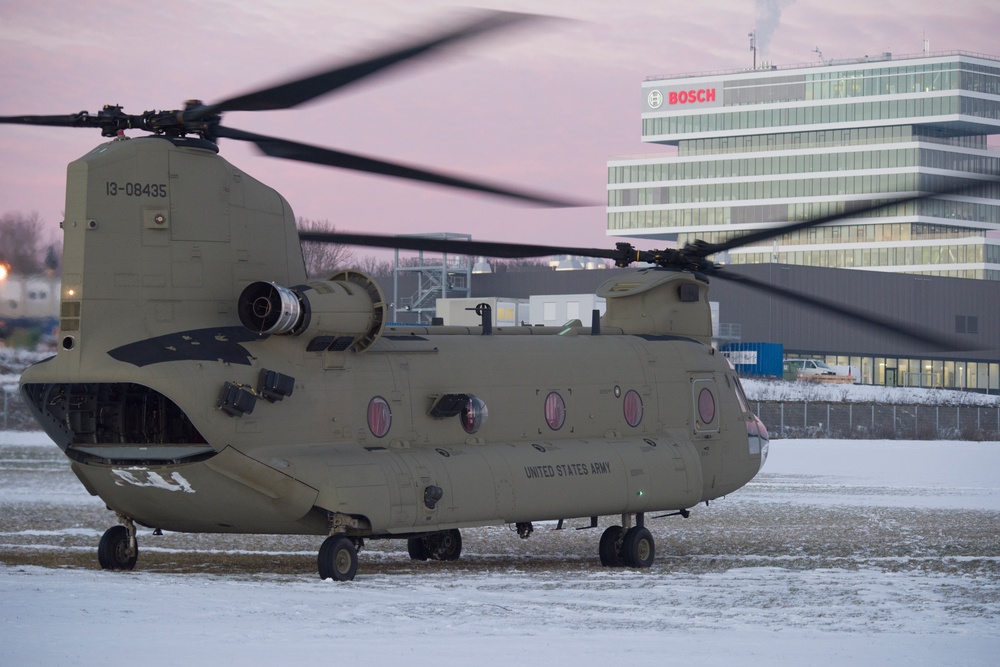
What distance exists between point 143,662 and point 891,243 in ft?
512

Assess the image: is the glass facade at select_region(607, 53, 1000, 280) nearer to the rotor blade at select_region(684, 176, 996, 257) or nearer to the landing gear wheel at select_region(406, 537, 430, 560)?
the rotor blade at select_region(684, 176, 996, 257)

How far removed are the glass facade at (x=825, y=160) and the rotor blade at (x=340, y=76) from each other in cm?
14038

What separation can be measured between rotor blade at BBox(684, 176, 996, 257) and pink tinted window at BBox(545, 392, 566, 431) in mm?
3327

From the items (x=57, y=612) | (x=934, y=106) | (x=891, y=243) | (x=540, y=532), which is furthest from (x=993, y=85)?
(x=57, y=612)

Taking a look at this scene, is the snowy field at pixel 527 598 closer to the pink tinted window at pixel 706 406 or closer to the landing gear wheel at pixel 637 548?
the landing gear wheel at pixel 637 548

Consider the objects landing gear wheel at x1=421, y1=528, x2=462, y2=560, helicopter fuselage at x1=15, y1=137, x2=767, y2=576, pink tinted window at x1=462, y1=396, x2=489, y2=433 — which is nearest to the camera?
helicopter fuselage at x1=15, y1=137, x2=767, y2=576

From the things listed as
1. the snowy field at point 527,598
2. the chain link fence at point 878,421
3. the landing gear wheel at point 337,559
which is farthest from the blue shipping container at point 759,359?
the landing gear wheel at point 337,559

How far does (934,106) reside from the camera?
15638 cm

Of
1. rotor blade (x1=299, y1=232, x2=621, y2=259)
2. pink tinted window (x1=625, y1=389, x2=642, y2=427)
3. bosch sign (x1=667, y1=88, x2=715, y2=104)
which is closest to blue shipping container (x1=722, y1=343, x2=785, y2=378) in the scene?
pink tinted window (x1=625, y1=389, x2=642, y2=427)

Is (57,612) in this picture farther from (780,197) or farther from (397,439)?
(780,197)

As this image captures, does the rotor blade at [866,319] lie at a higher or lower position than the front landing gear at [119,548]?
higher

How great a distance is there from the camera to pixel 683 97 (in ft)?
550

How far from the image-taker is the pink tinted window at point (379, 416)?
17438mm

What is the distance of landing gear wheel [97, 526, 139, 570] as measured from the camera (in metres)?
17.0
